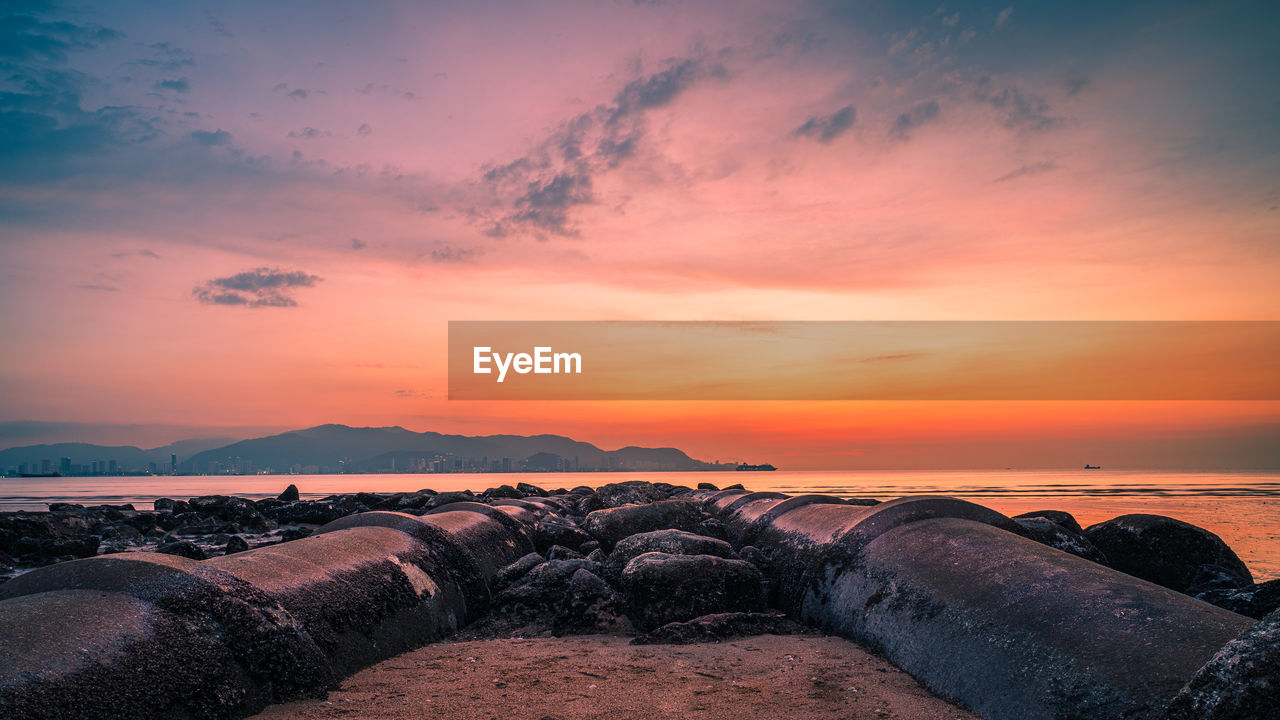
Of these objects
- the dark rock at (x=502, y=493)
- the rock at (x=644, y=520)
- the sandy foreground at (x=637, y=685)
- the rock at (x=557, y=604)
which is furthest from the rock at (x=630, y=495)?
the sandy foreground at (x=637, y=685)

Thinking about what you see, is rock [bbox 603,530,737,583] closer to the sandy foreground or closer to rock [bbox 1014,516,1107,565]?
the sandy foreground

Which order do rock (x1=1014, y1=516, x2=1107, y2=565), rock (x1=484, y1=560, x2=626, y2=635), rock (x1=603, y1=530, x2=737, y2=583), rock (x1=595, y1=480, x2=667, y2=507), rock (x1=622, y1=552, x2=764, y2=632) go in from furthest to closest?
rock (x1=595, y1=480, x2=667, y2=507)
rock (x1=603, y1=530, x2=737, y2=583)
rock (x1=1014, y1=516, x2=1107, y2=565)
rock (x1=484, y1=560, x2=626, y2=635)
rock (x1=622, y1=552, x2=764, y2=632)

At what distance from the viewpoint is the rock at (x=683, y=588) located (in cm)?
681

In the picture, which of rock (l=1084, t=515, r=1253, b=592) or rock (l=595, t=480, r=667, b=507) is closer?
rock (l=1084, t=515, r=1253, b=592)

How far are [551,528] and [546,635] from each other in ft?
13.9

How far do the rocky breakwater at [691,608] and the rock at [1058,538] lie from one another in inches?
2.0

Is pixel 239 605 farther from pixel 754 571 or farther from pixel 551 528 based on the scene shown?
pixel 551 528

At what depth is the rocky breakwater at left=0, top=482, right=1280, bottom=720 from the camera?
3.39 metres

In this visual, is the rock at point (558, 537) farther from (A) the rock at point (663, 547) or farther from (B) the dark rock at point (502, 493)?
(B) the dark rock at point (502, 493)

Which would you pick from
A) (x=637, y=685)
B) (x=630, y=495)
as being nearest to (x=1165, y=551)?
(x=637, y=685)

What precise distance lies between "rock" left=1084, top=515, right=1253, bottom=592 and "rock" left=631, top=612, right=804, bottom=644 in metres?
5.22

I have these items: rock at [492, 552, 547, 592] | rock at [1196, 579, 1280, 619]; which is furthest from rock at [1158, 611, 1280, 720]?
rock at [492, 552, 547, 592]

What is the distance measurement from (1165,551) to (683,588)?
6.44m

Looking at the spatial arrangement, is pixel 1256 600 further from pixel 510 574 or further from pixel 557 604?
pixel 510 574
